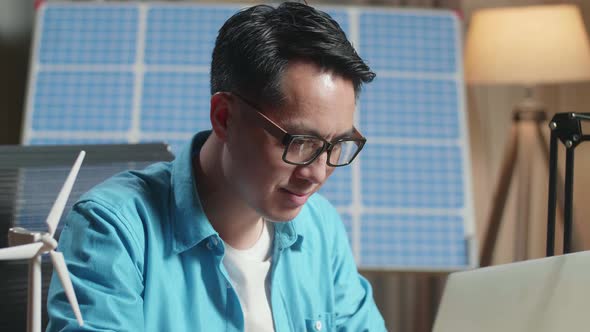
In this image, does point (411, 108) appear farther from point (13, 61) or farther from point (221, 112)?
point (221, 112)

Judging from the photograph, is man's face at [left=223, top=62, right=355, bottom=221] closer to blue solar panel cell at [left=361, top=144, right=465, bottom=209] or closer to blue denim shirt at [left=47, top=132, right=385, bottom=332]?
blue denim shirt at [left=47, top=132, right=385, bottom=332]

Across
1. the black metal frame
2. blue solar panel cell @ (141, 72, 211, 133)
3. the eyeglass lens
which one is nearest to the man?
the eyeglass lens

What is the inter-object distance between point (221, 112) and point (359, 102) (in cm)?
221

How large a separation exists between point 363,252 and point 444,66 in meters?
0.82

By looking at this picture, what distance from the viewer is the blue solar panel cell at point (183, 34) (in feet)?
12.1

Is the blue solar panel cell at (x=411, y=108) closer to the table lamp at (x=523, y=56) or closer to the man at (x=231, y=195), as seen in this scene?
the table lamp at (x=523, y=56)

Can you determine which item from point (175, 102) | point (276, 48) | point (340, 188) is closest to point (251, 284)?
point (276, 48)

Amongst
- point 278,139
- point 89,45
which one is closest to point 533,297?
point 278,139

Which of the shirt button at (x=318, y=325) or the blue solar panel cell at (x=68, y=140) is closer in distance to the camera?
the shirt button at (x=318, y=325)

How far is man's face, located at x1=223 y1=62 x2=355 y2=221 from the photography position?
1.42 metres

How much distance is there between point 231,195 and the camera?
5.05ft

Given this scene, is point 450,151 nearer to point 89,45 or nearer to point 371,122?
point 371,122

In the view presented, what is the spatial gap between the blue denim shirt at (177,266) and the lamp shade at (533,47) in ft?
7.20

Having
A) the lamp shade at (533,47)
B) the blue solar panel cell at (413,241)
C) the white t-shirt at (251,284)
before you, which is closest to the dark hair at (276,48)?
the white t-shirt at (251,284)
